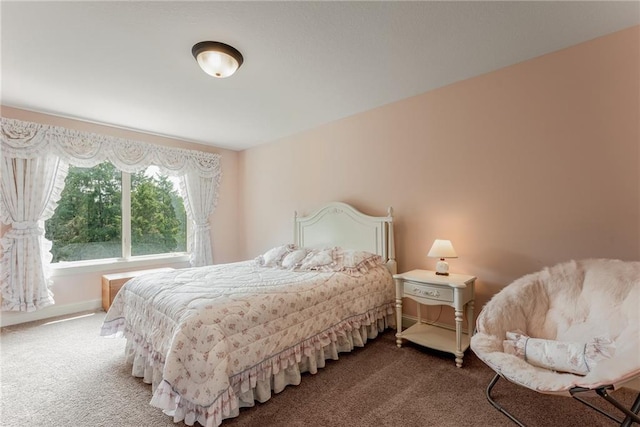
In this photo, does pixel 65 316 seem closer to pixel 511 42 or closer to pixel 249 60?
pixel 249 60

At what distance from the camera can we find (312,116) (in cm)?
367

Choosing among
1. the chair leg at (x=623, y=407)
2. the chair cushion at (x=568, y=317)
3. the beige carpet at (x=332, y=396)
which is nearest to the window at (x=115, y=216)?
the beige carpet at (x=332, y=396)

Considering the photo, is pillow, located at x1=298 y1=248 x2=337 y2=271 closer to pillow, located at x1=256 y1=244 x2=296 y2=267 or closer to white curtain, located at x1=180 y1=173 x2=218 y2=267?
pillow, located at x1=256 y1=244 x2=296 y2=267

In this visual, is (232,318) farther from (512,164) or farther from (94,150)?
(94,150)

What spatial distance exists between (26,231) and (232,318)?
3.27 metres

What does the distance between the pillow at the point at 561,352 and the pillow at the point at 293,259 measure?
199 cm

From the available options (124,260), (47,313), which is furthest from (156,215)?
(47,313)

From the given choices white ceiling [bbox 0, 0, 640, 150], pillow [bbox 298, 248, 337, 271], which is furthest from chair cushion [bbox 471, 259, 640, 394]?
white ceiling [bbox 0, 0, 640, 150]

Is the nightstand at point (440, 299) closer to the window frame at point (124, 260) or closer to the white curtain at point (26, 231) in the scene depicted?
the window frame at point (124, 260)

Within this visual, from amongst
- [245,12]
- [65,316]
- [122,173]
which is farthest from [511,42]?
[65,316]

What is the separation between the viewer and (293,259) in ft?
10.5

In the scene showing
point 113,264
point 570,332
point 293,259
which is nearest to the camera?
point 570,332

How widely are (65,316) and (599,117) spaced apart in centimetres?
582

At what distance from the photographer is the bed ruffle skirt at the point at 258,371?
1666 mm
